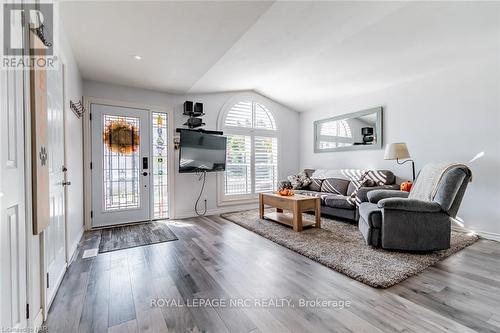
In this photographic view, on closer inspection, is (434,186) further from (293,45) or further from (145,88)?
(145,88)

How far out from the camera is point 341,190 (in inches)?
175

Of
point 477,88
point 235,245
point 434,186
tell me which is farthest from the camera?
point 477,88

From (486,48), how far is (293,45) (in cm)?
249

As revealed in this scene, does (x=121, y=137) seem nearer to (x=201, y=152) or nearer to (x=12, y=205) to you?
(x=201, y=152)

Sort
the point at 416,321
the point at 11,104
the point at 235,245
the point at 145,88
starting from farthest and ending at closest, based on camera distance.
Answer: the point at 145,88 < the point at 235,245 < the point at 416,321 < the point at 11,104

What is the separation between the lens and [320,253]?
2627mm

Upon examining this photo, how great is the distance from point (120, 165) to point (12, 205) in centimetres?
298

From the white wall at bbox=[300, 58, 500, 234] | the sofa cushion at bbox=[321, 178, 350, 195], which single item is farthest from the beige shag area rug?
the sofa cushion at bbox=[321, 178, 350, 195]

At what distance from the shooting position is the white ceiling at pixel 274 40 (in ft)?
7.64

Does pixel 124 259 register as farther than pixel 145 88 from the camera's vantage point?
No

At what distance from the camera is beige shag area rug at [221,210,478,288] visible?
7.04 ft

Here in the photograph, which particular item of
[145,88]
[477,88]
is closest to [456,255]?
[477,88]

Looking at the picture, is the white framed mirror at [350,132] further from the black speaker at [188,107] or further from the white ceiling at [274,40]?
the black speaker at [188,107]

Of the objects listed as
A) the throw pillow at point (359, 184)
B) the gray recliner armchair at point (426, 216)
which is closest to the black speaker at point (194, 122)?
the throw pillow at point (359, 184)
